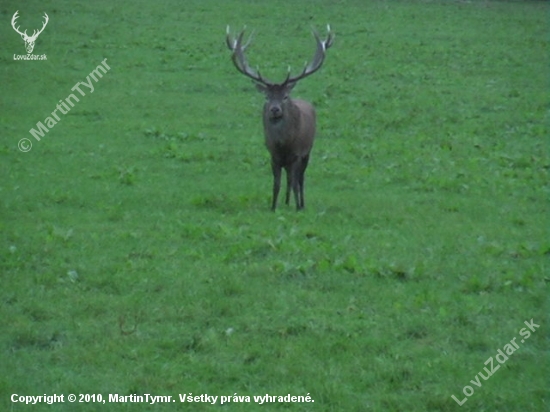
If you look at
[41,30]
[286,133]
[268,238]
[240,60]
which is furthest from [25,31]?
[268,238]

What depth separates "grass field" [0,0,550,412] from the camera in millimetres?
8344

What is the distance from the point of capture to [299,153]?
15.0 meters

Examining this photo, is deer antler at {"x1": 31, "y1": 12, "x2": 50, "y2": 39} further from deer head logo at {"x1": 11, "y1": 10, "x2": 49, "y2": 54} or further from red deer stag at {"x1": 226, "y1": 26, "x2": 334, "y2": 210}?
red deer stag at {"x1": 226, "y1": 26, "x2": 334, "y2": 210}

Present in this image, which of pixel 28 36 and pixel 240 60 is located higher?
pixel 240 60

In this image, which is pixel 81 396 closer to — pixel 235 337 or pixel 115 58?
pixel 235 337

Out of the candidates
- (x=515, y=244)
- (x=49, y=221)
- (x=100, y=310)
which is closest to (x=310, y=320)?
(x=100, y=310)

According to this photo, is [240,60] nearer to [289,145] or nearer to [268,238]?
[289,145]

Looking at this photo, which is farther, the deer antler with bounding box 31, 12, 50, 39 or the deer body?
the deer antler with bounding box 31, 12, 50, 39

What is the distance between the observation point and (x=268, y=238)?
12227 millimetres

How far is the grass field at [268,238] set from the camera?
834cm

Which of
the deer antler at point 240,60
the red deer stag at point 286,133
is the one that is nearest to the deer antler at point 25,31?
the deer antler at point 240,60

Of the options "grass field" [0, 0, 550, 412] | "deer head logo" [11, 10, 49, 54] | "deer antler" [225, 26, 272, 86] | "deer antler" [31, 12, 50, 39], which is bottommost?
"deer antler" [31, 12, 50, 39]

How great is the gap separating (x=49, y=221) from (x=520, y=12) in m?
31.9

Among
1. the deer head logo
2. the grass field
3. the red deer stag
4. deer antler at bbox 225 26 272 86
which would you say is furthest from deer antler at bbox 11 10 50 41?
the red deer stag
